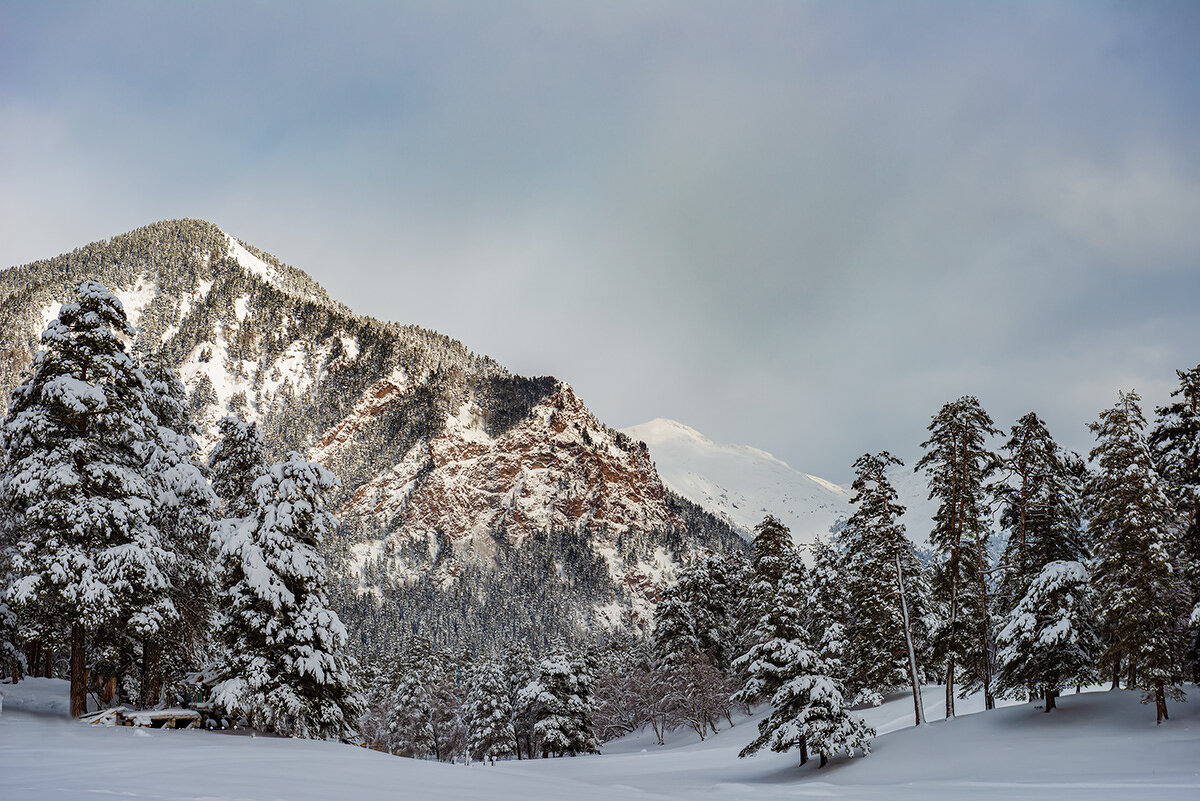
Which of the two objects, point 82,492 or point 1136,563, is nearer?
point 82,492

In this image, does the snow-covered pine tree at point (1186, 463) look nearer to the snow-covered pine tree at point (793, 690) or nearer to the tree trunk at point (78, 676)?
the snow-covered pine tree at point (793, 690)

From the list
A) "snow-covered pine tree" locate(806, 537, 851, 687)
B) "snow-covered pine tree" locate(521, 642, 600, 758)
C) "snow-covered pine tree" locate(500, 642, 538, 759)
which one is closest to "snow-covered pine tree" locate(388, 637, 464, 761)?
"snow-covered pine tree" locate(500, 642, 538, 759)

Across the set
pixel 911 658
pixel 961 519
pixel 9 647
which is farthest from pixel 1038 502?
pixel 9 647

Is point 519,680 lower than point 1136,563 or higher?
lower

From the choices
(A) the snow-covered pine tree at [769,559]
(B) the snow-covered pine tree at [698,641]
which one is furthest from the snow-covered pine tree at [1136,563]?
(B) the snow-covered pine tree at [698,641]

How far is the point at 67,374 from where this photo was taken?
2123 cm

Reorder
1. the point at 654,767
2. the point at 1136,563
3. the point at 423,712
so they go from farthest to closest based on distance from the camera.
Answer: the point at 423,712 → the point at 654,767 → the point at 1136,563

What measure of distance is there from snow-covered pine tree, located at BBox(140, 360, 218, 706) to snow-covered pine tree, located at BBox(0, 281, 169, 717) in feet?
6.74

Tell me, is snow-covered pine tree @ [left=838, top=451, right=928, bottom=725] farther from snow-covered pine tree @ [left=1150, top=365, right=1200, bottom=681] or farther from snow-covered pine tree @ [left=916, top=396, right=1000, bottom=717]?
snow-covered pine tree @ [left=1150, top=365, right=1200, bottom=681]

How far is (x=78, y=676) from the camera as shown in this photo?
65.3ft

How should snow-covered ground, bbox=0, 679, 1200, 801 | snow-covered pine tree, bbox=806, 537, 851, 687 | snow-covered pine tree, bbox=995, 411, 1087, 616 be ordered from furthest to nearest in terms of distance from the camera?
snow-covered pine tree, bbox=806, 537, 851, 687
snow-covered pine tree, bbox=995, 411, 1087, 616
snow-covered ground, bbox=0, 679, 1200, 801

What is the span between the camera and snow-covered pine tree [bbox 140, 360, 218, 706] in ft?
82.4

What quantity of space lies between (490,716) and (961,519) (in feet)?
134

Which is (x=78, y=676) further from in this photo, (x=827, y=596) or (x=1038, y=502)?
(x=827, y=596)
